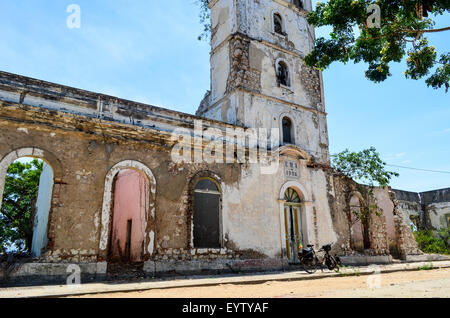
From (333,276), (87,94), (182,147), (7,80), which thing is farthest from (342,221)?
(7,80)

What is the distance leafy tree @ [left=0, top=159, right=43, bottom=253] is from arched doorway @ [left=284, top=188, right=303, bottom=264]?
12.8m

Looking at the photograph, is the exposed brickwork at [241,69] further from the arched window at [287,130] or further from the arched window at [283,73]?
the arched window at [287,130]

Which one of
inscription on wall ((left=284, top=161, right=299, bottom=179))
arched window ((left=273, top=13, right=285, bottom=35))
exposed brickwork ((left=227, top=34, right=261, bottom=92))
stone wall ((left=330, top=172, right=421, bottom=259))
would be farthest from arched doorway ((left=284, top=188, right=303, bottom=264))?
arched window ((left=273, top=13, right=285, bottom=35))

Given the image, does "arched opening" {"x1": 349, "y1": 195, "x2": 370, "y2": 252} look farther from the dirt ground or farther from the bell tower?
the dirt ground

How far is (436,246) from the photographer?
65.5ft

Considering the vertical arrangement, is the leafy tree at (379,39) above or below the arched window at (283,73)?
below

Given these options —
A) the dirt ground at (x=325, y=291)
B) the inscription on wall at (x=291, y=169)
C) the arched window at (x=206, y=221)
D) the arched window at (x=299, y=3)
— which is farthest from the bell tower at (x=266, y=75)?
the dirt ground at (x=325, y=291)

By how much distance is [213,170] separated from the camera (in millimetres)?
11703

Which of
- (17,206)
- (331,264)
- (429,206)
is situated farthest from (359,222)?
(17,206)

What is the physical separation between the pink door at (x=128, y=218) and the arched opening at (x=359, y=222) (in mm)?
9262

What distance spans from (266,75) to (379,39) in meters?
5.70

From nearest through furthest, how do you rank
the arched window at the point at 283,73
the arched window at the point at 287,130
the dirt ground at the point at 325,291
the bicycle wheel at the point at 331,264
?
the dirt ground at the point at 325,291 < the bicycle wheel at the point at 331,264 < the arched window at the point at 287,130 < the arched window at the point at 283,73

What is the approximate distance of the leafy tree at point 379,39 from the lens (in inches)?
351
